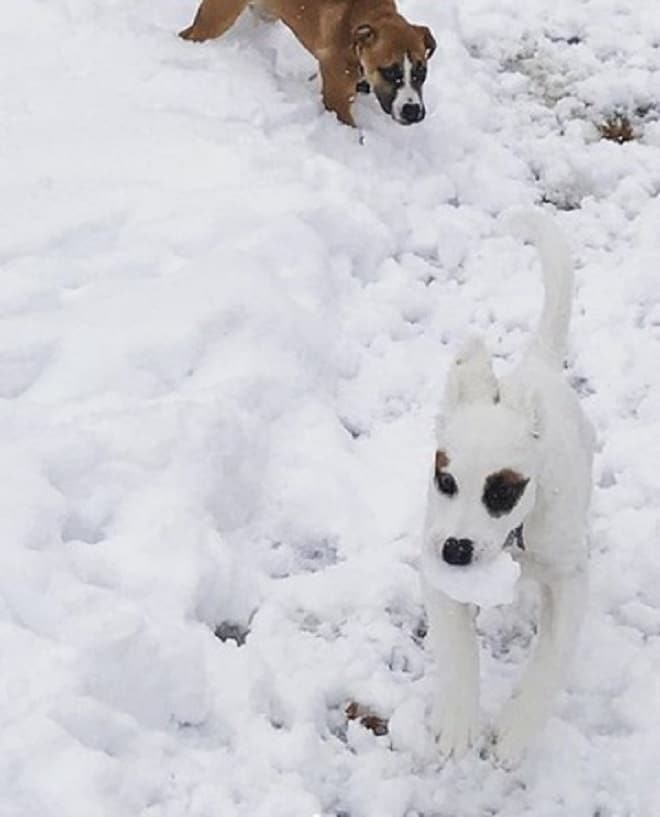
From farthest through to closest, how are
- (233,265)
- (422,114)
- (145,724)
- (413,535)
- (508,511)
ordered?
(422,114), (233,265), (413,535), (145,724), (508,511)

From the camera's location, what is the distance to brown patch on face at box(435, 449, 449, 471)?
2.91 meters

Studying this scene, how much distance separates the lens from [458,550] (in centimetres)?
288

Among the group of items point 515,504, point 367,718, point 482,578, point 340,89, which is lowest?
point 367,718

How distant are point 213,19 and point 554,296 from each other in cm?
242

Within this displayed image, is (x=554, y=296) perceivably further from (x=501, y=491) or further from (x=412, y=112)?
(x=412, y=112)

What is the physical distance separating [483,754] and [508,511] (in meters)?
0.69

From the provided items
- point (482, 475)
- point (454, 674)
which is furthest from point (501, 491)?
point (454, 674)

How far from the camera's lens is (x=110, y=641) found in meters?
3.25

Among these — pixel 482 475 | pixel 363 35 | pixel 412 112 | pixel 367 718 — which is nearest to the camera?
pixel 482 475

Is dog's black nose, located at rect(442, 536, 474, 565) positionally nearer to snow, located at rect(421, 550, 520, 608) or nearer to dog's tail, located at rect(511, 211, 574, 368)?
snow, located at rect(421, 550, 520, 608)

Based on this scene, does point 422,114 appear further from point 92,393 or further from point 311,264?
point 92,393

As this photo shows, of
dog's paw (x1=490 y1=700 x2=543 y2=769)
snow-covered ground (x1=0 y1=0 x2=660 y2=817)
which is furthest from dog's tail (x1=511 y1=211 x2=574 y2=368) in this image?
dog's paw (x1=490 y1=700 x2=543 y2=769)

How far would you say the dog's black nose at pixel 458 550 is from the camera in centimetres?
288

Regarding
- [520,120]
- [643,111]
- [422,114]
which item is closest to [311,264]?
[422,114]
